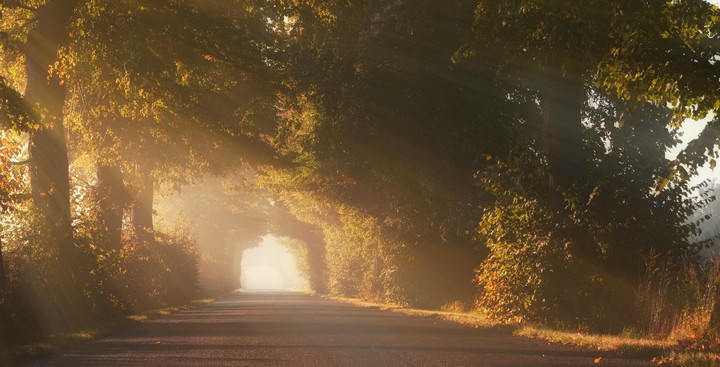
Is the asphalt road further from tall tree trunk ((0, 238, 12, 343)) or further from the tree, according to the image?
the tree

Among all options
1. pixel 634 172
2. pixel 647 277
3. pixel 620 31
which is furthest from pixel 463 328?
pixel 620 31

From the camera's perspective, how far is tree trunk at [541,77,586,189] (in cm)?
1778

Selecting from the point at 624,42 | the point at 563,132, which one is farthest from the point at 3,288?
the point at 563,132

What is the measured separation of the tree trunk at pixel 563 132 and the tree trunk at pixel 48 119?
11267mm

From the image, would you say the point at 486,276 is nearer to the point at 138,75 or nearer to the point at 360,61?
the point at 360,61

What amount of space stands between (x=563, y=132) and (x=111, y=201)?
16.4 meters

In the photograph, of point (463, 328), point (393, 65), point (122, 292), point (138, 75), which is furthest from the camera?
point (393, 65)

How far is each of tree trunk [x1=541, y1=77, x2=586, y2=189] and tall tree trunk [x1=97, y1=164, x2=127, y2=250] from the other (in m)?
13.2

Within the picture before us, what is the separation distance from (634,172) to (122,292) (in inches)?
554

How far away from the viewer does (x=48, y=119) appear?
58.6ft

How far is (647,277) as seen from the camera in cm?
1480

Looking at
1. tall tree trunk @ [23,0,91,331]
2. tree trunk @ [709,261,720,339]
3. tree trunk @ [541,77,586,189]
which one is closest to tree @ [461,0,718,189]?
tree trunk @ [709,261,720,339]

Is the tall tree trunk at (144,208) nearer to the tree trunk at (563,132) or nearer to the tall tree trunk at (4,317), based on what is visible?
the tall tree trunk at (4,317)

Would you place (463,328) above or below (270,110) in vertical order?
below
